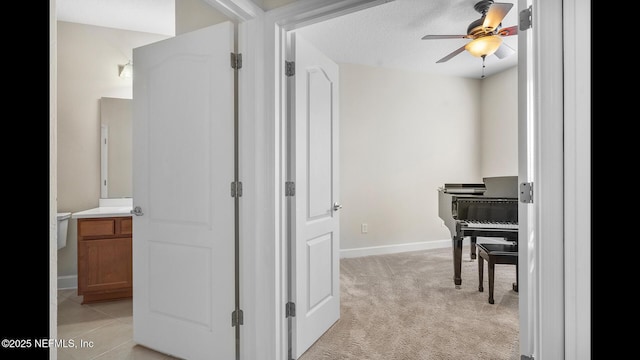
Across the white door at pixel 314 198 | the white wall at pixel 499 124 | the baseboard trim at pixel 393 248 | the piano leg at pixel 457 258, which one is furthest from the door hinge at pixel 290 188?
the white wall at pixel 499 124

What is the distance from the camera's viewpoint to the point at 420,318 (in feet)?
8.45

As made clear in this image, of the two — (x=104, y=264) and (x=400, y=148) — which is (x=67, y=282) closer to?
(x=104, y=264)

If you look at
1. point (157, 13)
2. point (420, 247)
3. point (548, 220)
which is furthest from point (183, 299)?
point (420, 247)

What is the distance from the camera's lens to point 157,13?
306 centimetres

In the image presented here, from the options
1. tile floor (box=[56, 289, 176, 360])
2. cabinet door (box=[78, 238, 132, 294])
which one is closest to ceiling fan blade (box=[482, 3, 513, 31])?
tile floor (box=[56, 289, 176, 360])

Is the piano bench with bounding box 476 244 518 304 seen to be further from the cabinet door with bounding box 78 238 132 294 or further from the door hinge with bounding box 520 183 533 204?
the cabinet door with bounding box 78 238 132 294

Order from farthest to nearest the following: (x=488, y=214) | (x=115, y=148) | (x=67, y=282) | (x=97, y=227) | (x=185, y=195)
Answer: (x=115, y=148) → (x=67, y=282) → (x=488, y=214) → (x=97, y=227) → (x=185, y=195)

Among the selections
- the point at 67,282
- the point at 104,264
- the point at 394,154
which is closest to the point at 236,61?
the point at 104,264

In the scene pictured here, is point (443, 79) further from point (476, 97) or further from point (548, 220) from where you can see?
point (548, 220)

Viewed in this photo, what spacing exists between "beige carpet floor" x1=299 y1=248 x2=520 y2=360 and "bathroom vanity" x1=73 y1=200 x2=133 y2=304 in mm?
1965

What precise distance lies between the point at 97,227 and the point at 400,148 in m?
3.94

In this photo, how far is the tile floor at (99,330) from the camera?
2051mm

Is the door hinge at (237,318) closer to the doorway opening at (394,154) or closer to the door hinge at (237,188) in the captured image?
the door hinge at (237,188)
